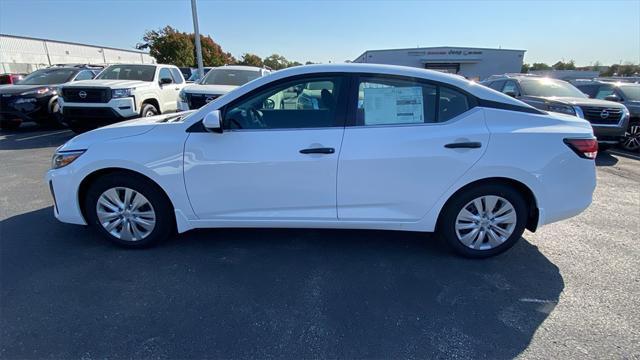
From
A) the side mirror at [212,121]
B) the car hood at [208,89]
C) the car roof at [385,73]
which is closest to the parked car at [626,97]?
the car roof at [385,73]

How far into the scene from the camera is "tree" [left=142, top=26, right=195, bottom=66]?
150 feet

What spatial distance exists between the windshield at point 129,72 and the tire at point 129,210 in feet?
23.2

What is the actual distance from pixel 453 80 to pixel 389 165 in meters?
0.94

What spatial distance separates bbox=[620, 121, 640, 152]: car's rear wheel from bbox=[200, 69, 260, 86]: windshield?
31.6ft

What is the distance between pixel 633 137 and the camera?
27.5 ft

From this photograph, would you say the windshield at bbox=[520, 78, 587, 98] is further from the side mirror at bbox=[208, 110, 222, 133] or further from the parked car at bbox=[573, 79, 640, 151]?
the side mirror at bbox=[208, 110, 222, 133]

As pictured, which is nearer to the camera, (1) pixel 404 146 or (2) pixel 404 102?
(1) pixel 404 146

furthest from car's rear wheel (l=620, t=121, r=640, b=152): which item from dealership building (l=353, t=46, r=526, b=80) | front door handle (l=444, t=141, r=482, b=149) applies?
dealership building (l=353, t=46, r=526, b=80)

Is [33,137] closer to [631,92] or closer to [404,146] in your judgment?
[404,146]

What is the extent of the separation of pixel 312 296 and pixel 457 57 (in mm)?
38602

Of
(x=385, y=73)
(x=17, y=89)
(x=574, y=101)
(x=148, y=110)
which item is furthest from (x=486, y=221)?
(x=17, y=89)

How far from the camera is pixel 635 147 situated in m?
8.40

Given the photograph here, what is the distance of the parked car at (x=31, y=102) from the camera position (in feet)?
28.6

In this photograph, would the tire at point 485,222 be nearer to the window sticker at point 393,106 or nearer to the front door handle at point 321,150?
the window sticker at point 393,106
